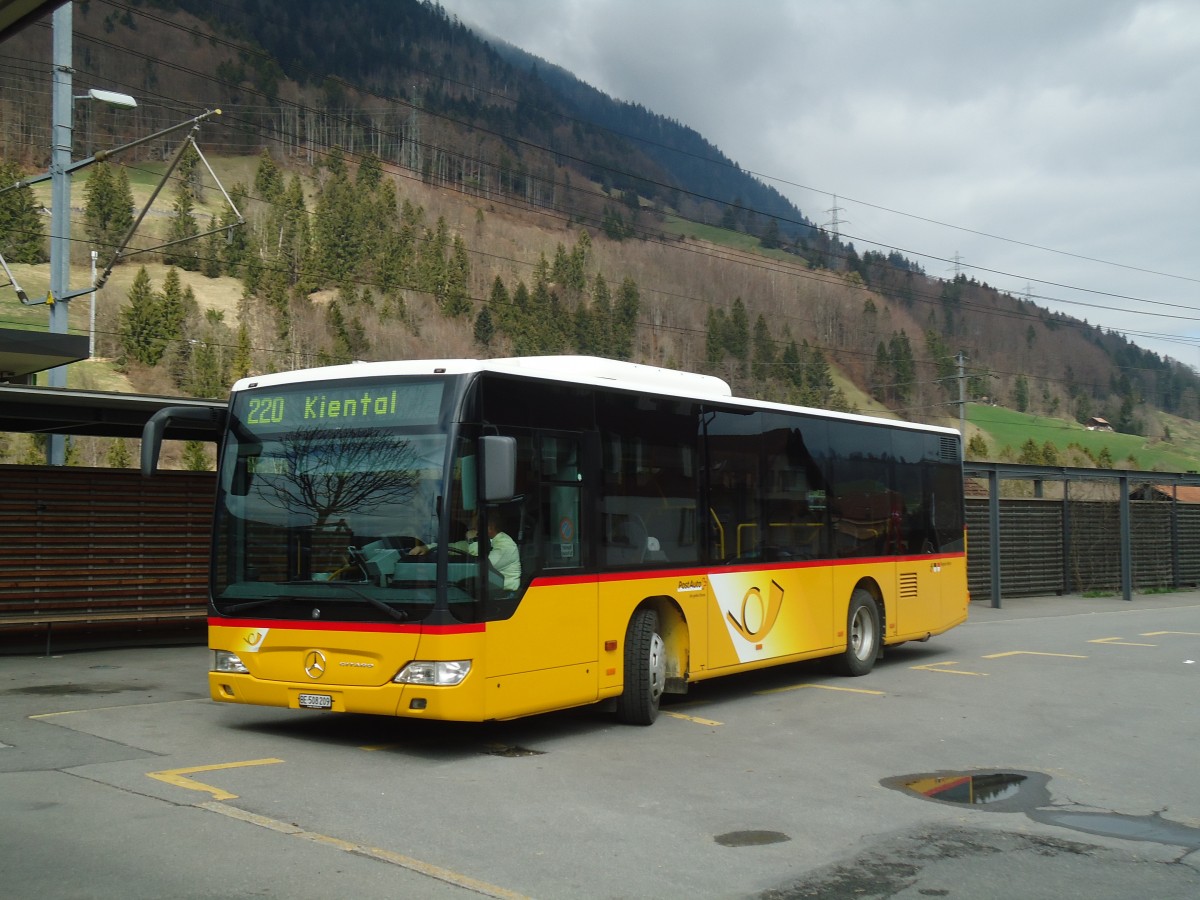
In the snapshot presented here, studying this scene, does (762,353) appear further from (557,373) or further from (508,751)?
(508,751)

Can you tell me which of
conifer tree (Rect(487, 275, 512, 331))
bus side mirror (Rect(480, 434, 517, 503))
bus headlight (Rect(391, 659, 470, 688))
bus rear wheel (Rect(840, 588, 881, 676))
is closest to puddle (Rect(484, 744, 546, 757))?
bus headlight (Rect(391, 659, 470, 688))

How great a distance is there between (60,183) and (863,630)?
1429 cm

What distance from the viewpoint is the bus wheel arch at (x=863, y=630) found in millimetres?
14781

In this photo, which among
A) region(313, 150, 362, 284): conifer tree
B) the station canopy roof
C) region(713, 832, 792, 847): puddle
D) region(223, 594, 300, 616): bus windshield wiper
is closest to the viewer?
region(713, 832, 792, 847): puddle

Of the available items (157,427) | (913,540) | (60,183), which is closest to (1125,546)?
(913,540)

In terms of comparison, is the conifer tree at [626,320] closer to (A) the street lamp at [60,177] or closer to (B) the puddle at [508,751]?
(A) the street lamp at [60,177]

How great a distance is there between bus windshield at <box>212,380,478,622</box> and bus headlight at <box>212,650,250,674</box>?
366mm

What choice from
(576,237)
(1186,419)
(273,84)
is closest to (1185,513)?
(576,237)

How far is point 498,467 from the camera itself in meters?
9.03

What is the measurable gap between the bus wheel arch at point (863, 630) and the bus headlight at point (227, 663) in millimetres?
7631

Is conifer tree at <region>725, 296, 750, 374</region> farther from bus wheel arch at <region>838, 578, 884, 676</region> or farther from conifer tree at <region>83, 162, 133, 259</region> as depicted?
bus wheel arch at <region>838, 578, 884, 676</region>

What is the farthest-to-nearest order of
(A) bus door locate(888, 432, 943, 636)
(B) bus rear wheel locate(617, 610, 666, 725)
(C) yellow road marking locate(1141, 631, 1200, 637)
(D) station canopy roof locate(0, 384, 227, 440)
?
(C) yellow road marking locate(1141, 631, 1200, 637) → (A) bus door locate(888, 432, 943, 636) → (D) station canopy roof locate(0, 384, 227, 440) → (B) bus rear wheel locate(617, 610, 666, 725)

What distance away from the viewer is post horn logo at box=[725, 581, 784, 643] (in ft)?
41.2

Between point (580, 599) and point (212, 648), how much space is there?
3.06 meters
